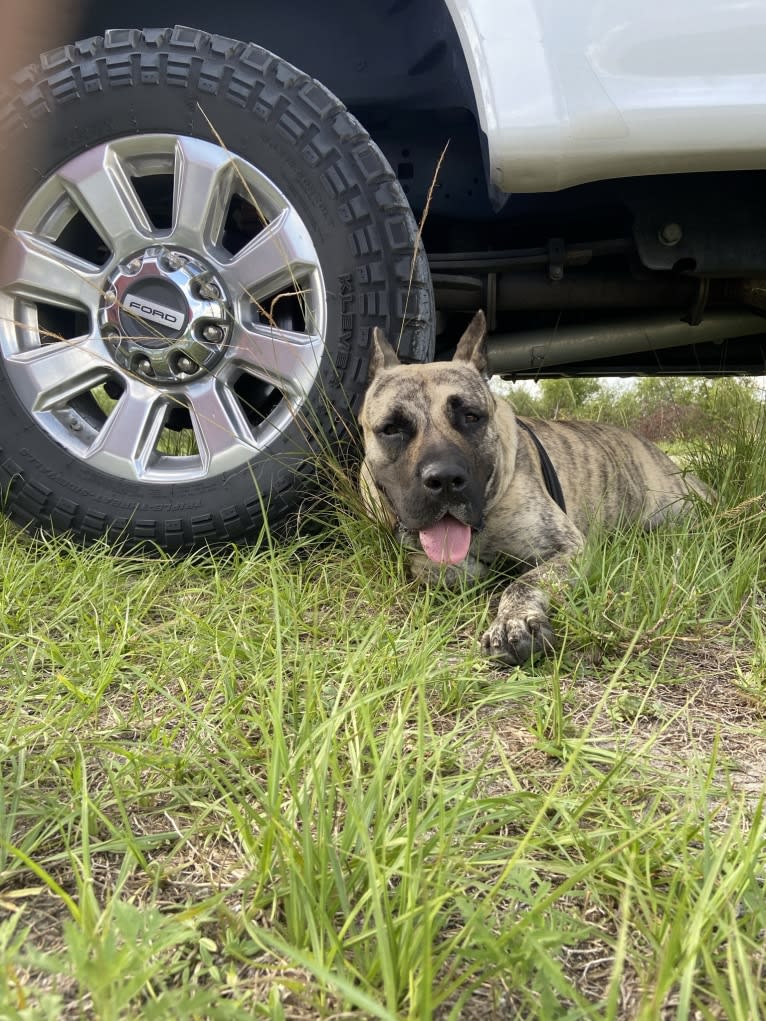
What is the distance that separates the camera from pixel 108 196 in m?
2.52

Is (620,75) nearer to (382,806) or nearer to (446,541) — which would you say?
(446,541)

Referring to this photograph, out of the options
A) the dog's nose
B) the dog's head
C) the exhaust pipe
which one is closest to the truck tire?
the dog's head

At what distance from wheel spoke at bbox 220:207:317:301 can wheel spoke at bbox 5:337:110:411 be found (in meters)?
0.59

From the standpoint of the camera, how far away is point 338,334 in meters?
2.51

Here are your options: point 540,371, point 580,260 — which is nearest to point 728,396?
point 540,371

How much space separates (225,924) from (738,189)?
9.33 feet

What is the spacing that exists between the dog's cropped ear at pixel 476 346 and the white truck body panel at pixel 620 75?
0.73m

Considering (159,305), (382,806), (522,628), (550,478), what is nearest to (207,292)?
(159,305)

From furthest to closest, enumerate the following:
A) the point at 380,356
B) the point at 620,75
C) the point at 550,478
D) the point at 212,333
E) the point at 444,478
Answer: the point at 550,478, the point at 212,333, the point at 380,356, the point at 444,478, the point at 620,75

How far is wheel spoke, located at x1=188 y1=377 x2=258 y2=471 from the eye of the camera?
2564 millimetres

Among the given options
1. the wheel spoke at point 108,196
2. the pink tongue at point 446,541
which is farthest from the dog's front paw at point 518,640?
the wheel spoke at point 108,196

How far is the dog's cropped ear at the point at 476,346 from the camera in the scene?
8.79ft

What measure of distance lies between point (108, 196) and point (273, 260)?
0.65 meters

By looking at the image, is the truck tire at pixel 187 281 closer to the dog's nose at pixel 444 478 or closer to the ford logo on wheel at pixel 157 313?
the ford logo on wheel at pixel 157 313
